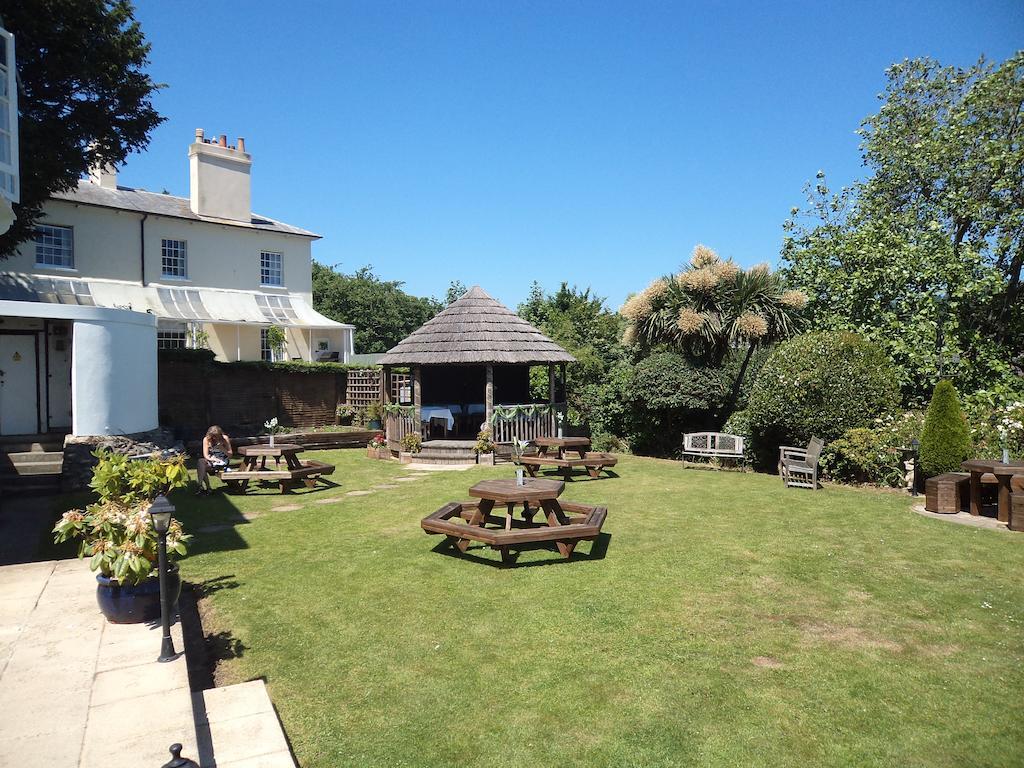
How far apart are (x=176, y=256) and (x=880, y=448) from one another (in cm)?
2507

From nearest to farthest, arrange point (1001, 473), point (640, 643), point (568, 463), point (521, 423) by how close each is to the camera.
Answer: point (640, 643)
point (1001, 473)
point (568, 463)
point (521, 423)

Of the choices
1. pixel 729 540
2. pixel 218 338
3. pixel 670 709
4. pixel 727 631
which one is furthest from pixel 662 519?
pixel 218 338

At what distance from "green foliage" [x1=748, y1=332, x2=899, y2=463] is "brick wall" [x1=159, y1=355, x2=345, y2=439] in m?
15.0

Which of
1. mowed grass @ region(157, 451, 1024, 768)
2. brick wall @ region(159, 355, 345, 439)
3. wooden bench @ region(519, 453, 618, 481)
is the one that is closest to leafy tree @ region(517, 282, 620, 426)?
wooden bench @ region(519, 453, 618, 481)

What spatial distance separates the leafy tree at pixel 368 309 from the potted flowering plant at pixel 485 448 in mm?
37572

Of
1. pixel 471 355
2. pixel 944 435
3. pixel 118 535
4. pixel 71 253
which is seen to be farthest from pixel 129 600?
pixel 71 253

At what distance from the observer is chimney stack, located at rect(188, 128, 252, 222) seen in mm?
25938

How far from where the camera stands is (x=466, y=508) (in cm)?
940

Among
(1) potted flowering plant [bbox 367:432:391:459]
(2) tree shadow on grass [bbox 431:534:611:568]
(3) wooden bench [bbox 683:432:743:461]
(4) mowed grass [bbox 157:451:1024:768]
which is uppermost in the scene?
(3) wooden bench [bbox 683:432:743:461]

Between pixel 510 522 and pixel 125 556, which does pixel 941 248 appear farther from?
pixel 125 556

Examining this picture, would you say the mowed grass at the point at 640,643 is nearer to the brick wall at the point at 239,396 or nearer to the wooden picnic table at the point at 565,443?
the wooden picnic table at the point at 565,443

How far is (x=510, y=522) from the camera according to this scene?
334 inches

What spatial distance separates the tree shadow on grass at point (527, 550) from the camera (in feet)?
26.0

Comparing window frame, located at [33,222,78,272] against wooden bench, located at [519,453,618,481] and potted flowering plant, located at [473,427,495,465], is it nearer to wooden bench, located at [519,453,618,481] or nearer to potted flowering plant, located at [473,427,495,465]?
potted flowering plant, located at [473,427,495,465]
